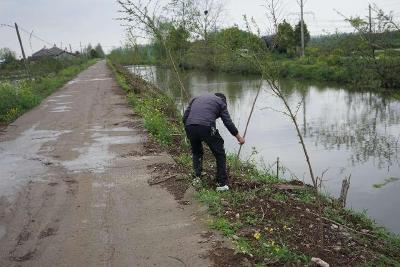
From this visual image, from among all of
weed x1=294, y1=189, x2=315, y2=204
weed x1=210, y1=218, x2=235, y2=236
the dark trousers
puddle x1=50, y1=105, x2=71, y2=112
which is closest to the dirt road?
weed x1=210, y1=218, x2=235, y2=236

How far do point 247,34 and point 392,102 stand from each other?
13626 mm

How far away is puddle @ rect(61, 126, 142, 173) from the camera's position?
845cm

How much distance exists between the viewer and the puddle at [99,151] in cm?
845

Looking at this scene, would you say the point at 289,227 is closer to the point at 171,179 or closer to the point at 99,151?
the point at 171,179

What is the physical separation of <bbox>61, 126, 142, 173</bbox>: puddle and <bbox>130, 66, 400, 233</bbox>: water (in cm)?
246

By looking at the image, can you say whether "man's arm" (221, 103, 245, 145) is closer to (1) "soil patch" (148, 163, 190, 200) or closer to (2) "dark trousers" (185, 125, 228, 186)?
(2) "dark trousers" (185, 125, 228, 186)

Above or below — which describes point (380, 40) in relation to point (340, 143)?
above

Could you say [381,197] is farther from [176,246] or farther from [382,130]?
[382,130]

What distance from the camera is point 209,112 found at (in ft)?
21.3

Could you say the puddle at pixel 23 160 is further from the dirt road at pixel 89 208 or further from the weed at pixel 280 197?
the weed at pixel 280 197

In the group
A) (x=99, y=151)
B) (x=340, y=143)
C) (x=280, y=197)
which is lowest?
(x=340, y=143)

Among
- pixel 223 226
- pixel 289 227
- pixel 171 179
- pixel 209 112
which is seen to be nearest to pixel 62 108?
pixel 171 179

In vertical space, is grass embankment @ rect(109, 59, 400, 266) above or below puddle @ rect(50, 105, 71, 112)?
below

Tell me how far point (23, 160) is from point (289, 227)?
20.2 feet
